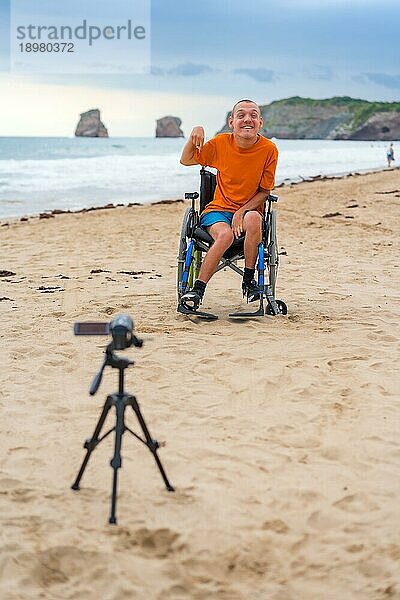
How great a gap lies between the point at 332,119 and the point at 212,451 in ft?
478

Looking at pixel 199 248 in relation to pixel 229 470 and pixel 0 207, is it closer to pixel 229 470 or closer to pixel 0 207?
pixel 229 470

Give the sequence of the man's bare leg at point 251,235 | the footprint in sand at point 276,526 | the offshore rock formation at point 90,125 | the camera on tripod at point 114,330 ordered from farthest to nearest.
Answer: the offshore rock formation at point 90,125 → the man's bare leg at point 251,235 → the footprint in sand at point 276,526 → the camera on tripod at point 114,330

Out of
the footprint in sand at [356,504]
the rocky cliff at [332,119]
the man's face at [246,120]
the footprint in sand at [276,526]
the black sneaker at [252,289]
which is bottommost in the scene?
the footprint in sand at [276,526]

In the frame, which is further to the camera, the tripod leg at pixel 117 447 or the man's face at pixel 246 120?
the man's face at pixel 246 120

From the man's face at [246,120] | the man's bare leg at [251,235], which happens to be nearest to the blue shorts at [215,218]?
the man's bare leg at [251,235]

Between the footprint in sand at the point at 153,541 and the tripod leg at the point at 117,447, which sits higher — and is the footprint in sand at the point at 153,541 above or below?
below

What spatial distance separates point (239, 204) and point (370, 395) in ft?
7.35

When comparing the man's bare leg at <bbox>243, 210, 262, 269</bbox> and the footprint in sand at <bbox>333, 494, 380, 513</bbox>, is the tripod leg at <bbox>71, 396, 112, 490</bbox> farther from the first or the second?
the man's bare leg at <bbox>243, 210, 262, 269</bbox>

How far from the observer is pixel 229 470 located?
10.8 ft

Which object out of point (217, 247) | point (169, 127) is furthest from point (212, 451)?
point (169, 127)

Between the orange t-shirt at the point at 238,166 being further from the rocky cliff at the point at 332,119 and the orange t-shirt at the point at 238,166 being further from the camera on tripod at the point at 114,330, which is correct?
the rocky cliff at the point at 332,119

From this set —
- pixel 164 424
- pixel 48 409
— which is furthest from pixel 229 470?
pixel 48 409

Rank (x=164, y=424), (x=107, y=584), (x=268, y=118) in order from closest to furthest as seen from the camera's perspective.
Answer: (x=107, y=584), (x=164, y=424), (x=268, y=118)

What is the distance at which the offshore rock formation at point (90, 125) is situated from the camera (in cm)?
10686
